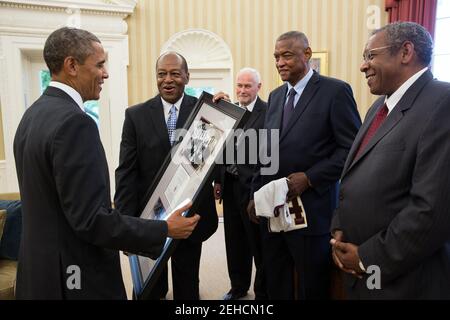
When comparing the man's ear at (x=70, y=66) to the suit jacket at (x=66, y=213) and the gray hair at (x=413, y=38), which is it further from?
the gray hair at (x=413, y=38)

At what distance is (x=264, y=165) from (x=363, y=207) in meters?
0.93

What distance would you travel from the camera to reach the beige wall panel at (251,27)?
5.23 m

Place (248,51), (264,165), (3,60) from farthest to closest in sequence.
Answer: (248,51) → (3,60) → (264,165)

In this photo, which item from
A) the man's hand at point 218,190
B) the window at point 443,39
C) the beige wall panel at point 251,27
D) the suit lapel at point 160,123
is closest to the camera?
the suit lapel at point 160,123

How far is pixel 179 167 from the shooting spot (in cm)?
186

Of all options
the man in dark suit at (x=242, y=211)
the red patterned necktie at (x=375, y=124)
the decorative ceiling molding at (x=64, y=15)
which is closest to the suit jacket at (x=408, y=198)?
the red patterned necktie at (x=375, y=124)

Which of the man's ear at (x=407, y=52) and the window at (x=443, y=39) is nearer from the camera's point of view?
the man's ear at (x=407, y=52)

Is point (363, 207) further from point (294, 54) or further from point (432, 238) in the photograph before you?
point (294, 54)

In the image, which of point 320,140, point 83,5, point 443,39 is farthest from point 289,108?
point 83,5

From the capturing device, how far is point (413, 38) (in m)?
1.47

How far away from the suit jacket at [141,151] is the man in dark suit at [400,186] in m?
1.07

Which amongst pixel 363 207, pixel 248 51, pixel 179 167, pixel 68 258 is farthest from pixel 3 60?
pixel 363 207

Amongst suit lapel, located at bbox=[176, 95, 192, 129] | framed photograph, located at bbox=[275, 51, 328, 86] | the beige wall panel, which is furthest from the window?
suit lapel, located at bbox=[176, 95, 192, 129]

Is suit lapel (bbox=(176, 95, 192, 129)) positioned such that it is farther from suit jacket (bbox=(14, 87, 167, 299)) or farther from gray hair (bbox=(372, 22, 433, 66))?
gray hair (bbox=(372, 22, 433, 66))
